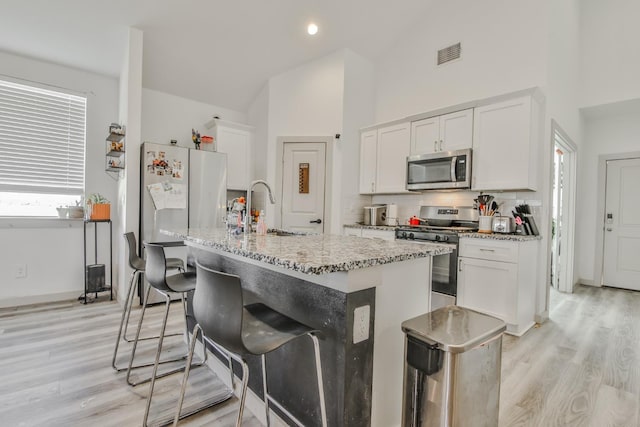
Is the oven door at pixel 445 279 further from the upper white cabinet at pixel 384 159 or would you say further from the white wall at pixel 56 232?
the white wall at pixel 56 232

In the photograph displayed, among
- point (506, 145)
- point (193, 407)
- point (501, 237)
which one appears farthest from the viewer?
point (506, 145)

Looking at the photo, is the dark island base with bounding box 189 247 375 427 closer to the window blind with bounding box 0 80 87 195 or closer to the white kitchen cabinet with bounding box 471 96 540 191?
the white kitchen cabinet with bounding box 471 96 540 191

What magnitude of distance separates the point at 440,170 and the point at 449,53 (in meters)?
1.55

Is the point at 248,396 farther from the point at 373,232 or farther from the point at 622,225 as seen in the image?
the point at 622,225

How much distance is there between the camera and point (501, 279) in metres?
2.91

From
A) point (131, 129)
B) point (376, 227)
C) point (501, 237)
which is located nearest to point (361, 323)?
point (501, 237)

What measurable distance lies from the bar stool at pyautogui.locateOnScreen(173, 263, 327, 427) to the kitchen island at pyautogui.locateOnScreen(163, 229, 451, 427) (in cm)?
9

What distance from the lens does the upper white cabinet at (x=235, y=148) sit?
4504mm

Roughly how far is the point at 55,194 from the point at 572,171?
21.9 ft

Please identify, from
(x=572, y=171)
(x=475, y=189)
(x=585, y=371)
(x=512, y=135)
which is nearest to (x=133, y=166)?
(x=475, y=189)

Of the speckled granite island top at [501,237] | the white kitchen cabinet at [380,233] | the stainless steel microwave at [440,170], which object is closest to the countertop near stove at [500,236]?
the speckled granite island top at [501,237]

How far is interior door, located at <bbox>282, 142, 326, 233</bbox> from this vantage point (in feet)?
14.0

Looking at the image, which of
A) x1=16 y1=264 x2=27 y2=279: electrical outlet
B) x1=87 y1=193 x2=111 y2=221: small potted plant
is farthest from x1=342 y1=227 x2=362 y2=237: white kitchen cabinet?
x1=16 y1=264 x2=27 y2=279: electrical outlet

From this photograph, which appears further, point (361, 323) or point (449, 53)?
point (449, 53)
